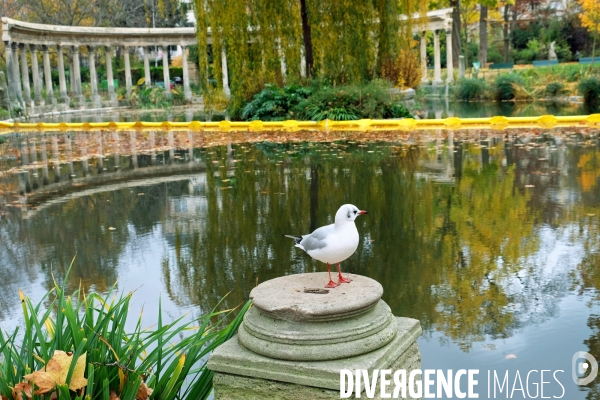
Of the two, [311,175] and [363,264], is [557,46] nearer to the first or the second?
[311,175]

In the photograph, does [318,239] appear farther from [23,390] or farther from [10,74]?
[10,74]

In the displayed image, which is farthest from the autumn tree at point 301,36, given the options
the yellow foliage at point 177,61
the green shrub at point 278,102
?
the yellow foliage at point 177,61

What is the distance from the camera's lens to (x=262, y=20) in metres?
23.6

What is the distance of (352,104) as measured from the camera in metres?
23.0

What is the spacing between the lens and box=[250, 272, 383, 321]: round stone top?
10.6ft

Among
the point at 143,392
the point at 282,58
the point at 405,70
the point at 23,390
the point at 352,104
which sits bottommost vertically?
the point at 143,392

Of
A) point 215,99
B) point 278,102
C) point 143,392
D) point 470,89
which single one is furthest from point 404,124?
point 143,392

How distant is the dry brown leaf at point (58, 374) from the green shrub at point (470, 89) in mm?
34668

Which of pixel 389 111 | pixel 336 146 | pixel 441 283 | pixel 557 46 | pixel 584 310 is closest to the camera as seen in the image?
pixel 584 310

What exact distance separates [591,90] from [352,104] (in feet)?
35.9

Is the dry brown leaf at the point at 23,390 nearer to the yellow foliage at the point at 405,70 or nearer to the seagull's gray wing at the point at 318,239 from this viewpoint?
the seagull's gray wing at the point at 318,239

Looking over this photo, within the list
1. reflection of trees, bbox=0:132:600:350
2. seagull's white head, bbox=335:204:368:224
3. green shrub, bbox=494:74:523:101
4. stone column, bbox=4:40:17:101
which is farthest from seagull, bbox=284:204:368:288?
stone column, bbox=4:40:17:101

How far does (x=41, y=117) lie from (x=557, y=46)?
4089cm

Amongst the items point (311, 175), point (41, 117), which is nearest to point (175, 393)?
point (311, 175)
